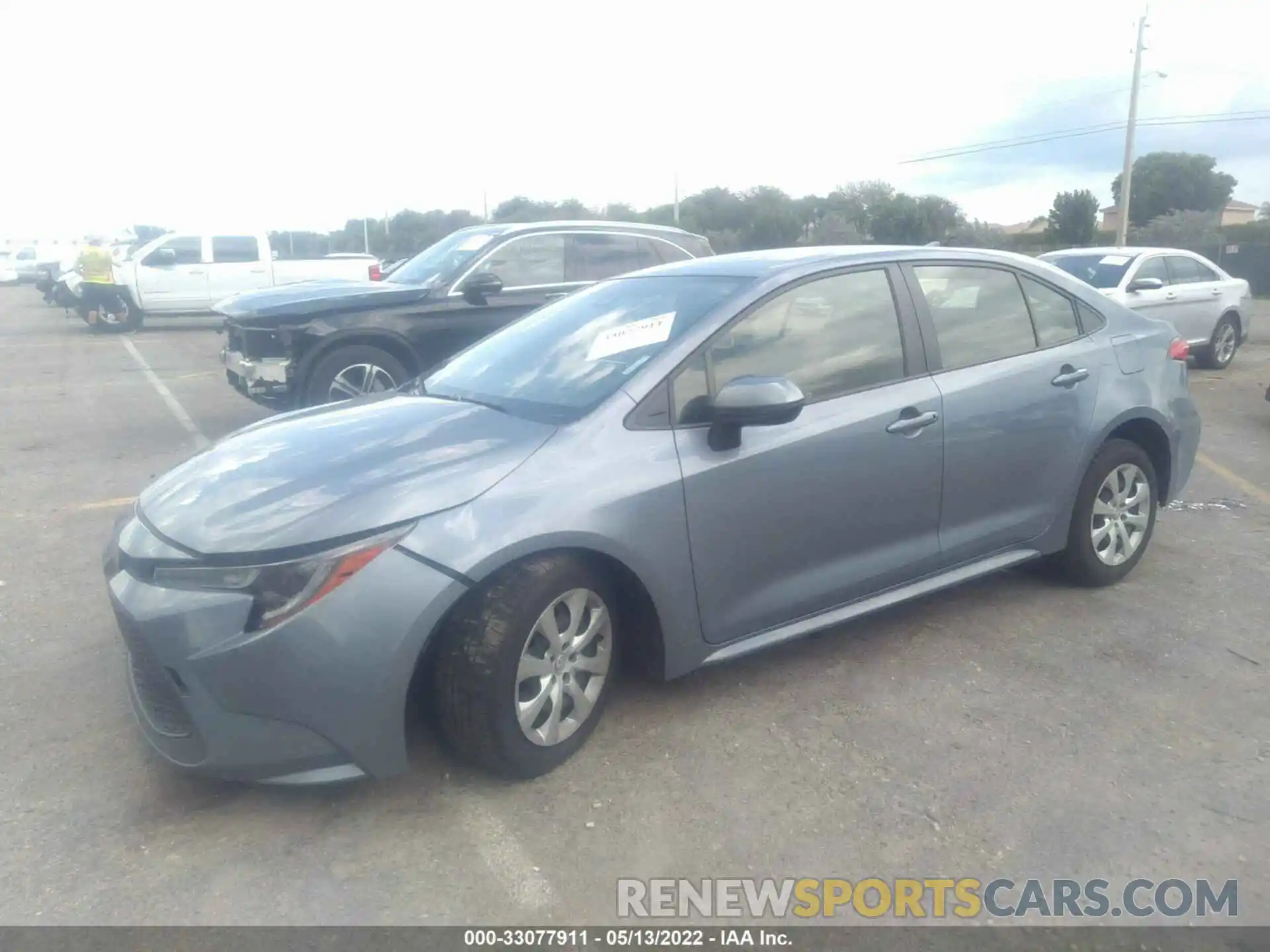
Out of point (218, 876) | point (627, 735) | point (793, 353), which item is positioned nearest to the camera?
point (218, 876)

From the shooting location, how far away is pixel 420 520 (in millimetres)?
3057

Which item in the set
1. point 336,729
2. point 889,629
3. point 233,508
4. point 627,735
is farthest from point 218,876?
point 889,629

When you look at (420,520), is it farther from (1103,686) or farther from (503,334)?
(1103,686)

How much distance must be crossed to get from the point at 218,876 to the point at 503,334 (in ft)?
8.24

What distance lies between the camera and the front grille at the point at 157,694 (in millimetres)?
3031

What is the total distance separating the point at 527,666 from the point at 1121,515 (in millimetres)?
3166

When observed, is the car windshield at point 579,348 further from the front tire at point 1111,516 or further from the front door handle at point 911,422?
the front tire at point 1111,516

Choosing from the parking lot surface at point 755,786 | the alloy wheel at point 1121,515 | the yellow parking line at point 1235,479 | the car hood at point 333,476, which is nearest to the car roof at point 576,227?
the yellow parking line at point 1235,479

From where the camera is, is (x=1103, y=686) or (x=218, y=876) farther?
(x=1103, y=686)

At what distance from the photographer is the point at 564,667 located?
11.0 feet

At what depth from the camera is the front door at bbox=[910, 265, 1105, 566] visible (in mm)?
4328

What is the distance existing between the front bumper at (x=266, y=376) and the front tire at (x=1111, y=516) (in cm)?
558

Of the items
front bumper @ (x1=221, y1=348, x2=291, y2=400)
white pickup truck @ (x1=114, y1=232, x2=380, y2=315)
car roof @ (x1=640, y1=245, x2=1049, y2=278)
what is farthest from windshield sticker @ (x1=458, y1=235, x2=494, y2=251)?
white pickup truck @ (x1=114, y1=232, x2=380, y2=315)

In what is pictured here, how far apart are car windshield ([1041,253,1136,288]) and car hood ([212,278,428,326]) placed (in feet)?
23.7
